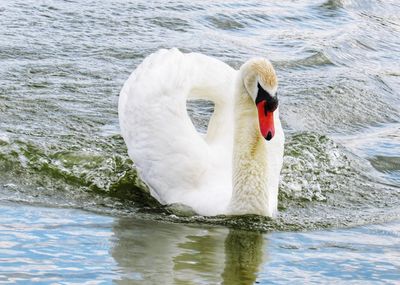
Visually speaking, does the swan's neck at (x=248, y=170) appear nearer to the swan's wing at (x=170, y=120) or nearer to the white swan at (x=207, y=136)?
the white swan at (x=207, y=136)

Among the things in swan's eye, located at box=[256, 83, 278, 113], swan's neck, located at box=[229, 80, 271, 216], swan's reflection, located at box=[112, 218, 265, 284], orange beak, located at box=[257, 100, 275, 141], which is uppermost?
swan's eye, located at box=[256, 83, 278, 113]

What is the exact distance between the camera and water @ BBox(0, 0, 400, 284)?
6.64 m

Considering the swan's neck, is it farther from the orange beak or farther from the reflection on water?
the orange beak

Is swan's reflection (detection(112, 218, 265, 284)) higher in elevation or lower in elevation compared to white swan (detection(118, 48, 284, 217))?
lower

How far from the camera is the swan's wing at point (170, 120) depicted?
7773 mm

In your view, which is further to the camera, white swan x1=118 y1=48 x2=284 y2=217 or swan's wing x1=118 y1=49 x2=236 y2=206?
swan's wing x1=118 y1=49 x2=236 y2=206

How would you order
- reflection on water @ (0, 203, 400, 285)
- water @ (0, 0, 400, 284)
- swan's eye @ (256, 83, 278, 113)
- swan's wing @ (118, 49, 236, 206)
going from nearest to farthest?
reflection on water @ (0, 203, 400, 285) → water @ (0, 0, 400, 284) → swan's eye @ (256, 83, 278, 113) → swan's wing @ (118, 49, 236, 206)

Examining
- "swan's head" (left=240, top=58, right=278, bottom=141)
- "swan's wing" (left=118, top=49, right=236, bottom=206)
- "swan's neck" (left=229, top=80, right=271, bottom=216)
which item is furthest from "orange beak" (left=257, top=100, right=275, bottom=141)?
"swan's wing" (left=118, top=49, right=236, bottom=206)

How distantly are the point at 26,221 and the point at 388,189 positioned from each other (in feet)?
10.4

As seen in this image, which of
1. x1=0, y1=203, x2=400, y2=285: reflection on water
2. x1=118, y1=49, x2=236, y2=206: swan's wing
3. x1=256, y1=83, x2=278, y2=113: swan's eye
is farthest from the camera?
x1=118, y1=49, x2=236, y2=206: swan's wing

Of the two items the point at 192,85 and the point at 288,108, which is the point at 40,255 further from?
the point at 288,108

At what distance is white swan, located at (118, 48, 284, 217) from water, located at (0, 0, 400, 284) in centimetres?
18

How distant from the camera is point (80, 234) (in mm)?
6914

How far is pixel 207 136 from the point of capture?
855 centimetres
